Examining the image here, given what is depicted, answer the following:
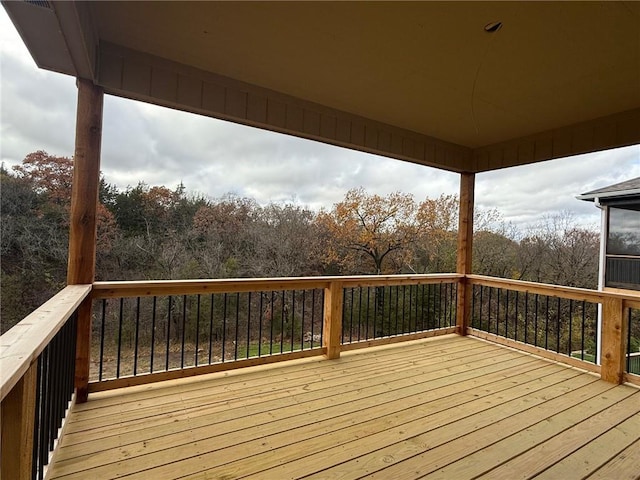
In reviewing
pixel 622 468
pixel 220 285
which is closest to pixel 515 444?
pixel 622 468

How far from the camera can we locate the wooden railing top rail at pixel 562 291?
2.98 metres

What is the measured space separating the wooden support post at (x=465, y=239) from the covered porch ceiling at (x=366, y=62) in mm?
931

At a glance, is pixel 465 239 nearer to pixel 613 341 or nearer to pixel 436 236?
pixel 613 341

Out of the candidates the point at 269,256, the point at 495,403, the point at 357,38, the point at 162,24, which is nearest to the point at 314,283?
the point at 495,403

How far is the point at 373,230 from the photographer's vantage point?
7.88 metres

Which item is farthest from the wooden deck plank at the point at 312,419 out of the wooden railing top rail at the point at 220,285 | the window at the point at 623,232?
the window at the point at 623,232

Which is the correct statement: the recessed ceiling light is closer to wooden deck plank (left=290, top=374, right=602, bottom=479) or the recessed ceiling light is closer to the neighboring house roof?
wooden deck plank (left=290, top=374, right=602, bottom=479)

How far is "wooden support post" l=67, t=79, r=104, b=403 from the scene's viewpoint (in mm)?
2283

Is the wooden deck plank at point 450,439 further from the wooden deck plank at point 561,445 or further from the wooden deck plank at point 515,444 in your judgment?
the wooden deck plank at point 561,445

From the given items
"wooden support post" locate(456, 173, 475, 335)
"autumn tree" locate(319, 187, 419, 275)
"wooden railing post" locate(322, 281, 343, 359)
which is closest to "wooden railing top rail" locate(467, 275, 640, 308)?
"wooden support post" locate(456, 173, 475, 335)

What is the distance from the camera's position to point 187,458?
5.72 ft

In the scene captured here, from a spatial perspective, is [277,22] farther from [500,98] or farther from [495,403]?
[495,403]

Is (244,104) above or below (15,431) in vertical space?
above

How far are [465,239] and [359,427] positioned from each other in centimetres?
322
